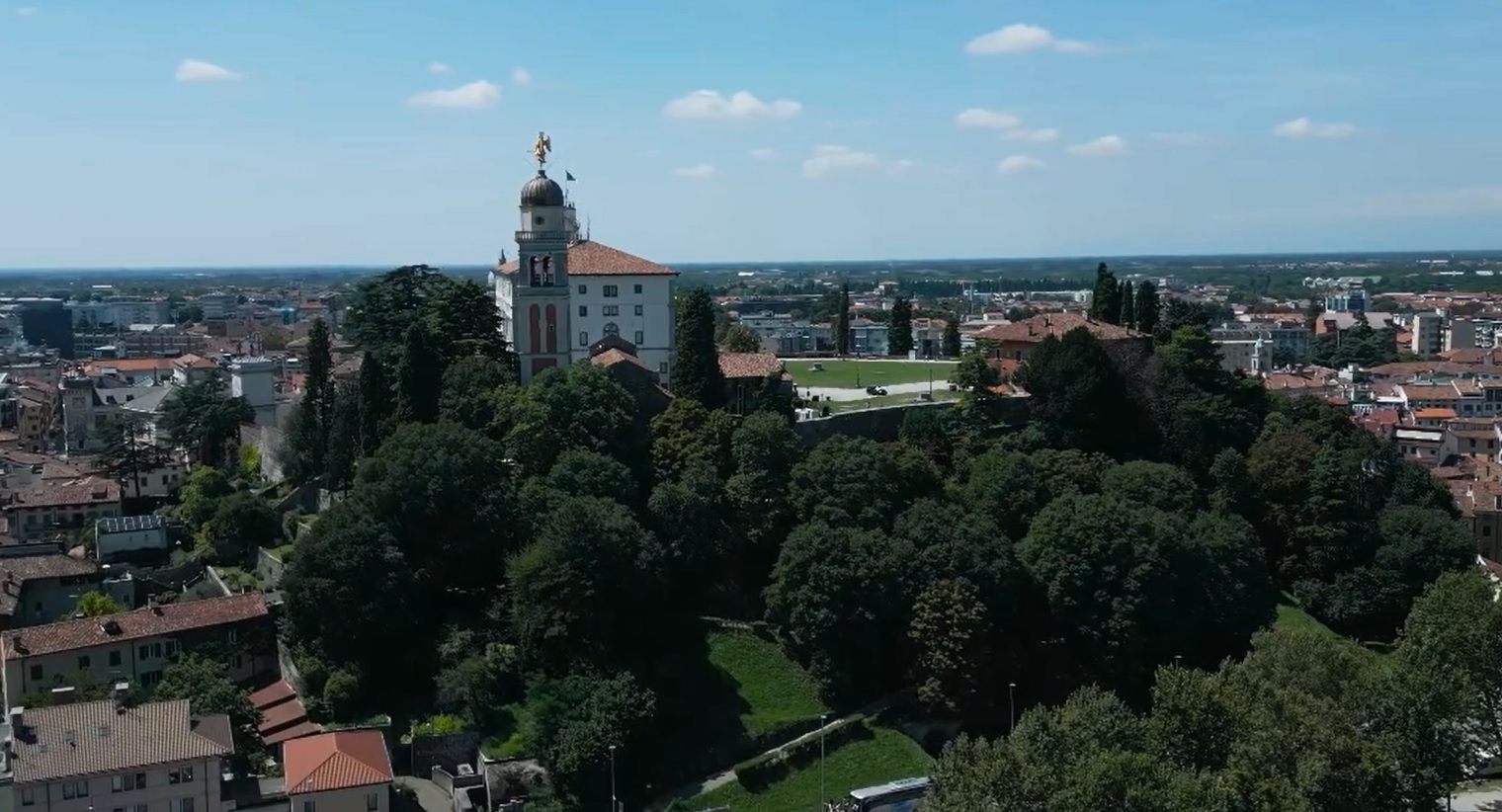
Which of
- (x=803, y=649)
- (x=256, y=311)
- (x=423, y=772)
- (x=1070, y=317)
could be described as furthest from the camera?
(x=256, y=311)

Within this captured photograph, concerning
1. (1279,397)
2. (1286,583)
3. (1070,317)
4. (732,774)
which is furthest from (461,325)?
(1279,397)

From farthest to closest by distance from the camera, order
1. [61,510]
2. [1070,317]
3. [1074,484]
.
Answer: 1. [1070,317]
2. [61,510]
3. [1074,484]

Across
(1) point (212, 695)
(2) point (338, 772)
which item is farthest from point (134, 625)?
(2) point (338, 772)

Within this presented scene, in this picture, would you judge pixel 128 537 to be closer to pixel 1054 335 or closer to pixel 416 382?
pixel 416 382

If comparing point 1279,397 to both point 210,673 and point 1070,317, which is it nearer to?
point 1070,317

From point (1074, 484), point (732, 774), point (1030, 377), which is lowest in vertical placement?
point (732, 774)

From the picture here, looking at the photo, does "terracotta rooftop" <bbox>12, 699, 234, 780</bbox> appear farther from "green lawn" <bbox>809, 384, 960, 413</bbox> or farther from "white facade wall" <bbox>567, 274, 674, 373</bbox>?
"green lawn" <bbox>809, 384, 960, 413</bbox>

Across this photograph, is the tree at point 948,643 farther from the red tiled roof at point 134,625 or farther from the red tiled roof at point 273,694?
the red tiled roof at point 134,625
